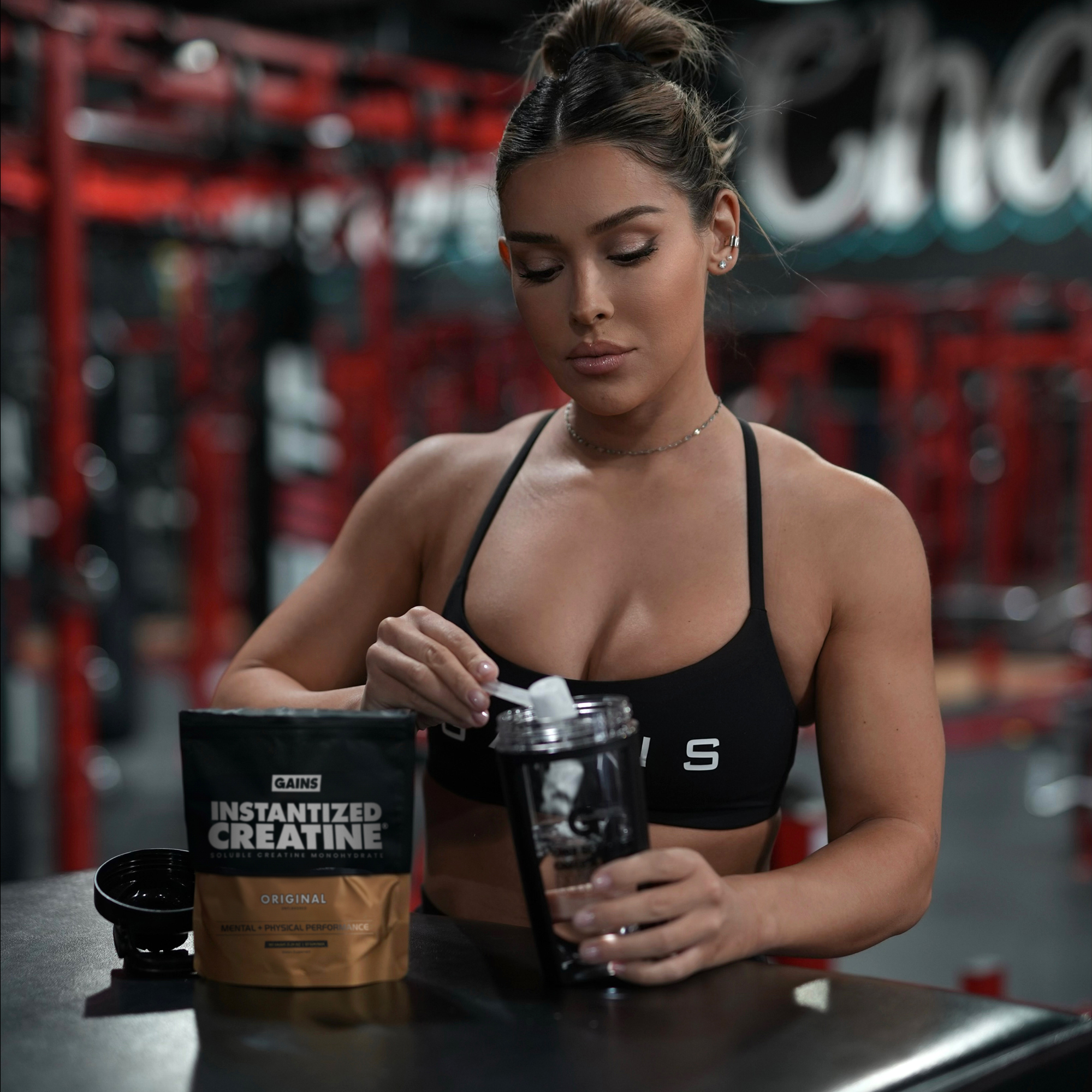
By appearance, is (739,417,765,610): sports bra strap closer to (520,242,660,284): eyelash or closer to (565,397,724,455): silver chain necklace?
(565,397,724,455): silver chain necklace

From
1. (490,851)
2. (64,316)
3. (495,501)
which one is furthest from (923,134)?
(490,851)

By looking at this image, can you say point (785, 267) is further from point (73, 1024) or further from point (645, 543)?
point (73, 1024)

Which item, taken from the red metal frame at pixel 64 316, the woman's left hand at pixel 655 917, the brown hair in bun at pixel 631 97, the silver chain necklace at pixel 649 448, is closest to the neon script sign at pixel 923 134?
the red metal frame at pixel 64 316

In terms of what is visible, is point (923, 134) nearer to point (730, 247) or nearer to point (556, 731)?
point (730, 247)

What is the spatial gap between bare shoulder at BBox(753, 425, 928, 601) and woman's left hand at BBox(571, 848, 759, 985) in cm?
42

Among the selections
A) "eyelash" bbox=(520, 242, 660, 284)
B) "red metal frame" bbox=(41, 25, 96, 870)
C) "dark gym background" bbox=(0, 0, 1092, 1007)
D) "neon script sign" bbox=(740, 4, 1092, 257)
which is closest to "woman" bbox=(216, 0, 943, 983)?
"eyelash" bbox=(520, 242, 660, 284)

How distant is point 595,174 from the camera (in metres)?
1.21

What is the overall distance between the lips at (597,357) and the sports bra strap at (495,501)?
24 cm

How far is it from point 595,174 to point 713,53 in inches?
15.3

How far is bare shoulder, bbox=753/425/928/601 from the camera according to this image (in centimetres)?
126

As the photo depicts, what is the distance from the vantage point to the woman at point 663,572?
3.94 feet

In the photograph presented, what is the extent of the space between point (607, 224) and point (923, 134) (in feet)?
24.1

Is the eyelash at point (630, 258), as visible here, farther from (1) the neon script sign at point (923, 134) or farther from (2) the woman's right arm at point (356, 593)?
(1) the neon script sign at point (923, 134)

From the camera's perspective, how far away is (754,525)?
4.30 feet
